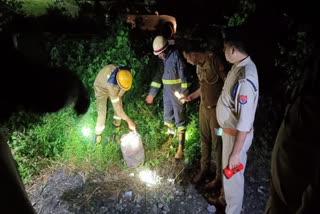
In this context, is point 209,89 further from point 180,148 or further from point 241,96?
point 180,148

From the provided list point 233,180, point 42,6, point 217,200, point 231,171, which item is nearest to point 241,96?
point 231,171

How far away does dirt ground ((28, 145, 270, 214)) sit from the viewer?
14.7 feet

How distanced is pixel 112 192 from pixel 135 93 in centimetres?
197

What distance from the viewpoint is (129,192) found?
187 inches

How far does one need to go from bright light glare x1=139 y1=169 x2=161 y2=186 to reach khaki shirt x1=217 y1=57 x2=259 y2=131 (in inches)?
75.9

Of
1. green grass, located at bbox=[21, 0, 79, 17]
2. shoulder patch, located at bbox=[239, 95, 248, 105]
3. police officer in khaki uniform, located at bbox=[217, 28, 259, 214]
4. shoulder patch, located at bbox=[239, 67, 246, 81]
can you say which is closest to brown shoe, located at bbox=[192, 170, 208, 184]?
police officer in khaki uniform, located at bbox=[217, 28, 259, 214]

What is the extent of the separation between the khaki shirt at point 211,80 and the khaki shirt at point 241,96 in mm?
745

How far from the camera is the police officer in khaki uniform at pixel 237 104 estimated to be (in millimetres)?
3355

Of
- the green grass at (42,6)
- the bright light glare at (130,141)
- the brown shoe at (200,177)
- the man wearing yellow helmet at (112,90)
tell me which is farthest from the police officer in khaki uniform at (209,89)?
the green grass at (42,6)

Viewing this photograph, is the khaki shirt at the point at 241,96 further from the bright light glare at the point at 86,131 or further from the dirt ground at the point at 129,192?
the bright light glare at the point at 86,131

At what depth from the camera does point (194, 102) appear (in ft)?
19.9

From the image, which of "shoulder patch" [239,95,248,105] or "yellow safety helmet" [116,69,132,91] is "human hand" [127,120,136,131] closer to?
"yellow safety helmet" [116,69,132,91]

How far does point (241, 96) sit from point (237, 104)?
0.36 ft

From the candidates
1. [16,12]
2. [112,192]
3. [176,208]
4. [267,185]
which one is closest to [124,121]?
[112,192]
